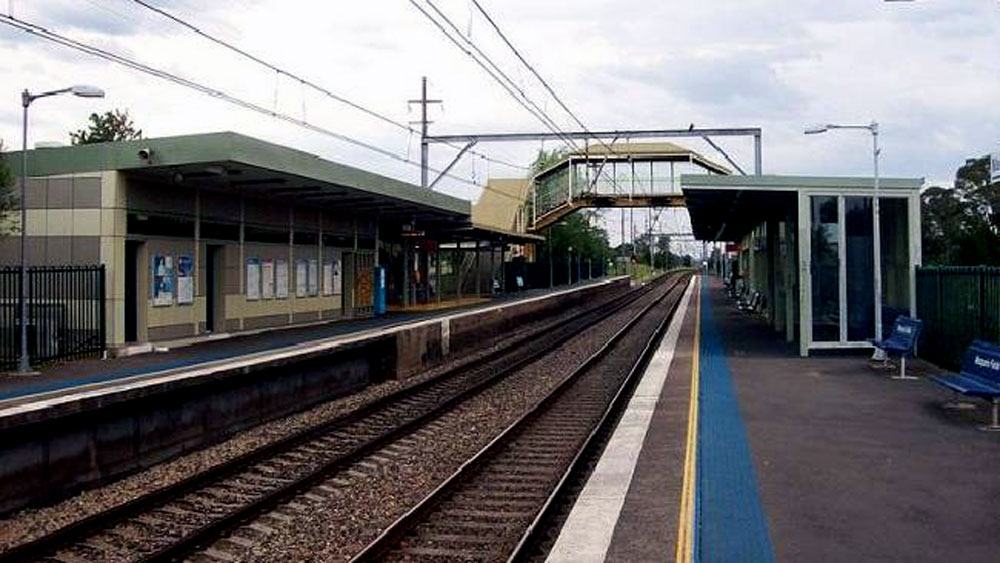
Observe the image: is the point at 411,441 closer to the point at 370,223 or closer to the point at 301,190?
the point at 301,190

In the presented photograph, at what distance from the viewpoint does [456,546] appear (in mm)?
7754

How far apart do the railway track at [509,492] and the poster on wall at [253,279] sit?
11451 mm

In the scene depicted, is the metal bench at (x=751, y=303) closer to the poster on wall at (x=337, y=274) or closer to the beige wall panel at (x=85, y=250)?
the poster on wall at (x=337, y=274)

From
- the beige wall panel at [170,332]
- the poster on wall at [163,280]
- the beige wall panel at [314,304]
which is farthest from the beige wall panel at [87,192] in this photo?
the beige wall panel at [314,304]

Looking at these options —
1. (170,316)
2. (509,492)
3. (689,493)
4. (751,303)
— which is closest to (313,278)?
(170,316)

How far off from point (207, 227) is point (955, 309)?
15.7 metres

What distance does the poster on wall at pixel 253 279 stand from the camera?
2558cm

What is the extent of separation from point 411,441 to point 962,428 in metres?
6.22

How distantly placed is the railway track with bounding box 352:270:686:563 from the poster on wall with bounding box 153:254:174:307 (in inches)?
372

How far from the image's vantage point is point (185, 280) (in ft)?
74.2

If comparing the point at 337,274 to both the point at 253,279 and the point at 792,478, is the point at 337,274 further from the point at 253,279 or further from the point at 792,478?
the point at 792,478

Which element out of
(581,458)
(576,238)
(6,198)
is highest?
(576,238)

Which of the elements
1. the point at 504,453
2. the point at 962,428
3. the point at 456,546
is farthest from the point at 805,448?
the point at 456,546

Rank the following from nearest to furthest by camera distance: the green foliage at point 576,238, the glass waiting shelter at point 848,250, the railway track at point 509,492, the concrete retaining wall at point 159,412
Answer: the railway track at point 509,492 < the concrete retaining wall at point 159,412 < the glass waiting shelter at point 848,250 < the green foliage at point 576,238
